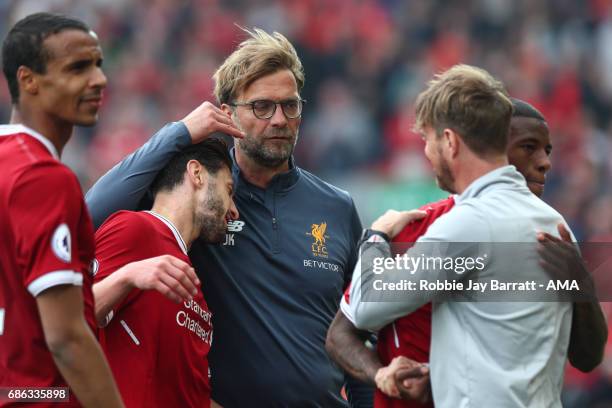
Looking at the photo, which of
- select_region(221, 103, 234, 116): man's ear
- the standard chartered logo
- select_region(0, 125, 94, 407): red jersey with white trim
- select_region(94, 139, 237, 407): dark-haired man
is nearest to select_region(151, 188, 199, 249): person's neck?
select_region(94, 139, 237, 407): dark-haired man

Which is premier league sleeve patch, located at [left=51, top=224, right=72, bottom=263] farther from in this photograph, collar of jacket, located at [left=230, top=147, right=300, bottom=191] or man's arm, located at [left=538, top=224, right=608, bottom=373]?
collar of jacket, located at [left=230, top=147, right=300, bottom=191]

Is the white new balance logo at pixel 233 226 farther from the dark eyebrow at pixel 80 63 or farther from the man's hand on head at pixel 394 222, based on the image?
the dark eyebrow at pixel 80 63

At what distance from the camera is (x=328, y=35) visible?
13.5 metres

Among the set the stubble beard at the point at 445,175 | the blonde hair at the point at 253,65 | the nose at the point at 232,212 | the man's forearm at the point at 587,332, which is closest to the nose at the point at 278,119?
the blonde hair at the point at 253,65

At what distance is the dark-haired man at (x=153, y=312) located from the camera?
3963 mm

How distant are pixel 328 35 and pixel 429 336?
33.2ft

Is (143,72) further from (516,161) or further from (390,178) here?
(516,161)

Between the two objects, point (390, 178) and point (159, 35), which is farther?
point (159, 35)

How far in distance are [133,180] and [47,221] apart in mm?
1426

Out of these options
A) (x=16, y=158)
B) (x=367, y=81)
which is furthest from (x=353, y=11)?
(x=16, y=158)

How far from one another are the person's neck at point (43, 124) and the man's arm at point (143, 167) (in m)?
1.13

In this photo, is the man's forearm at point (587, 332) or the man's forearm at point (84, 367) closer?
the man's forearm at point (84, 367)

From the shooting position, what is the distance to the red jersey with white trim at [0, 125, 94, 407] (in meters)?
3.10

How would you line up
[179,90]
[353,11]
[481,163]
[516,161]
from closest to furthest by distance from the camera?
[481,163]
[516,161]
[179,90]
[353,11]
